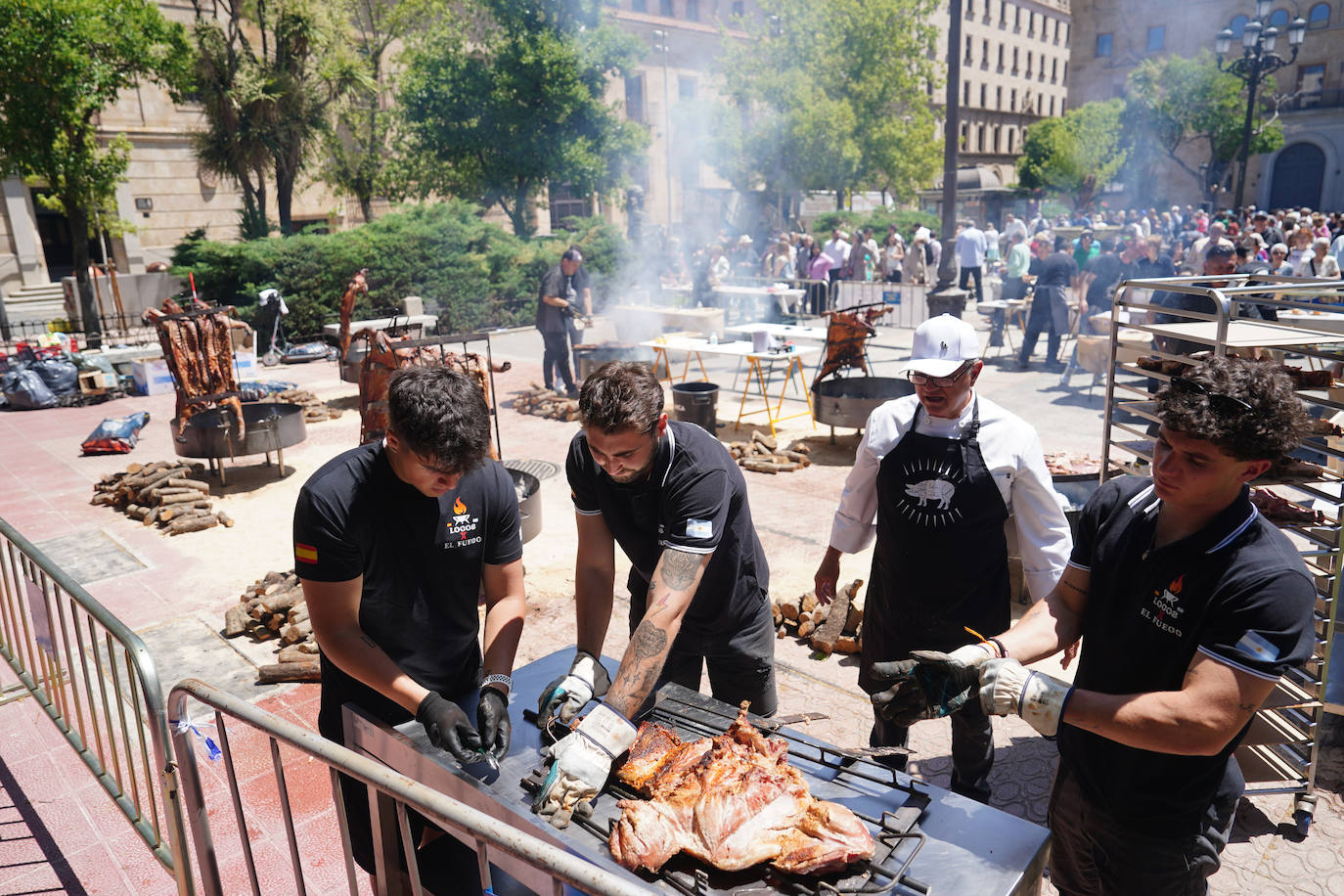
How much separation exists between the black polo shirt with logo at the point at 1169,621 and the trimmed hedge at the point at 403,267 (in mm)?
15669

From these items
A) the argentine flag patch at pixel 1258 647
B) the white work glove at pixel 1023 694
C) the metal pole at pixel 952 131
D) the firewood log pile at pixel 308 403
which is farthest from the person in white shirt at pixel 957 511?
the metal pole at pixel 952 131

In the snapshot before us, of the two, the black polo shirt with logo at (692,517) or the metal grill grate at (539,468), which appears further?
the metal grill grate at (539,468)

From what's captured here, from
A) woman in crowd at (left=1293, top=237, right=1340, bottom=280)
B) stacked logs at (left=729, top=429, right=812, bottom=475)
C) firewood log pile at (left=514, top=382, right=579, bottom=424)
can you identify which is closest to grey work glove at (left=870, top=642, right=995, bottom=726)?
stacked logs at (left=729, top=429, right=812, bottom=475)

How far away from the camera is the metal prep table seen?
76.2 inches

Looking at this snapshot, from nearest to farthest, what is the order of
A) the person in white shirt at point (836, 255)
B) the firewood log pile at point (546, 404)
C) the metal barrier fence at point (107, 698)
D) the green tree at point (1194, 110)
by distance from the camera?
1. the metal barrier fence at point (107, 698)
2. the firewood log pile at point (546, 404)
3. the person in white shirt at point (836, 255)
4. the green tree at point (1194, 110)

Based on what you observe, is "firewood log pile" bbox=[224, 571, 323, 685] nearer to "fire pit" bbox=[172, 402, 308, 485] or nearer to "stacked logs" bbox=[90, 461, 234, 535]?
"stacked logs" bbox=[90, 461, 234, 535]

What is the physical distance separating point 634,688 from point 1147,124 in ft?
179

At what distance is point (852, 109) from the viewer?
33250mm

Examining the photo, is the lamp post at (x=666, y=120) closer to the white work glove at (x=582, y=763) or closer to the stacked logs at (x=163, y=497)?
the stacked logs at (x=163, y=497)

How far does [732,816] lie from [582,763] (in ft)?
1.42

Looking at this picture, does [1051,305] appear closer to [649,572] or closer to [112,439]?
[649,572]

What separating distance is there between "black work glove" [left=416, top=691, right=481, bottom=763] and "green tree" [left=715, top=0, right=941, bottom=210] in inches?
1298

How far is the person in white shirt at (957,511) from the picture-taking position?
317cm

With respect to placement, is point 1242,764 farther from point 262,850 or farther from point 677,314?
point 677,314
